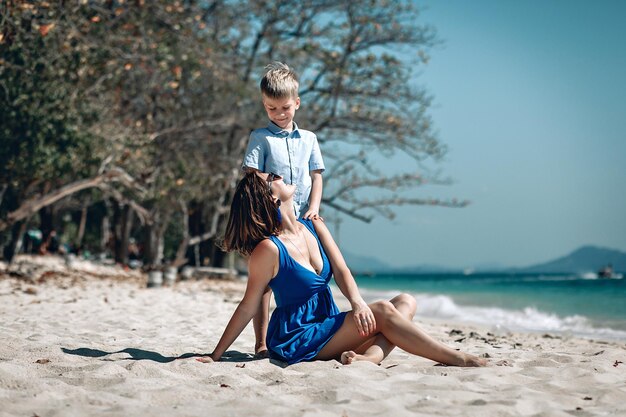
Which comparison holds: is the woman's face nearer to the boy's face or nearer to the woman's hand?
the boy's face

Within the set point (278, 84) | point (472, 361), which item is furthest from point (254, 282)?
point (472, 361)

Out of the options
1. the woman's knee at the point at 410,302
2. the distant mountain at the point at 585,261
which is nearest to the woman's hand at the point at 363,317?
the woman's knee at the point at 410,302

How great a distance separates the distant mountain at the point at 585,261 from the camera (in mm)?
98250

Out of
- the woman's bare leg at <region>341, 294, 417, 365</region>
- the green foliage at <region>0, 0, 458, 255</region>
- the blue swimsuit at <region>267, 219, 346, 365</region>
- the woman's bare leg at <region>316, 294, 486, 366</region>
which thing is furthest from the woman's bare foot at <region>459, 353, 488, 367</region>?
the green foliage at <region>0, 0, 458, 255</region>

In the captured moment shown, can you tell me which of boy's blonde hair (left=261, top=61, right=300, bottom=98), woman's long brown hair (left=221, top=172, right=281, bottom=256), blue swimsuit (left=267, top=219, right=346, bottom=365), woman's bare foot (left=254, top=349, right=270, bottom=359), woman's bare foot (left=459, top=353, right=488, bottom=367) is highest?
boy's blonde hair (left=261, top=61, right=300, bottom=98)

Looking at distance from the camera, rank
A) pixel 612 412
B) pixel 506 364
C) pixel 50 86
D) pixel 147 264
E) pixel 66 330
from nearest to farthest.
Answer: pixel 612 412
pixel 506 364
pixel 66 330
pixel 50 86
pixel 147 264

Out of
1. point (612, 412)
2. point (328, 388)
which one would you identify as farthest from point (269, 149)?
point (612, 412)

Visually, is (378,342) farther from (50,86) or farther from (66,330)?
(50,86)

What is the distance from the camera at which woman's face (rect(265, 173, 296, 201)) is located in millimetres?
4207

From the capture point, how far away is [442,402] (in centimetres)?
313

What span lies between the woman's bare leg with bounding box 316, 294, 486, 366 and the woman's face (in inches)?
32.1

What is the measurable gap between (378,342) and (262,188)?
1.17 metres

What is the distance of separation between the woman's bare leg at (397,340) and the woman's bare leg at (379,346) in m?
0.06

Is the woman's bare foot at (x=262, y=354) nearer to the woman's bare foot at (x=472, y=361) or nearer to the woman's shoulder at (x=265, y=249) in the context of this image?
the woman's shoulder at (x=265, y=249)
